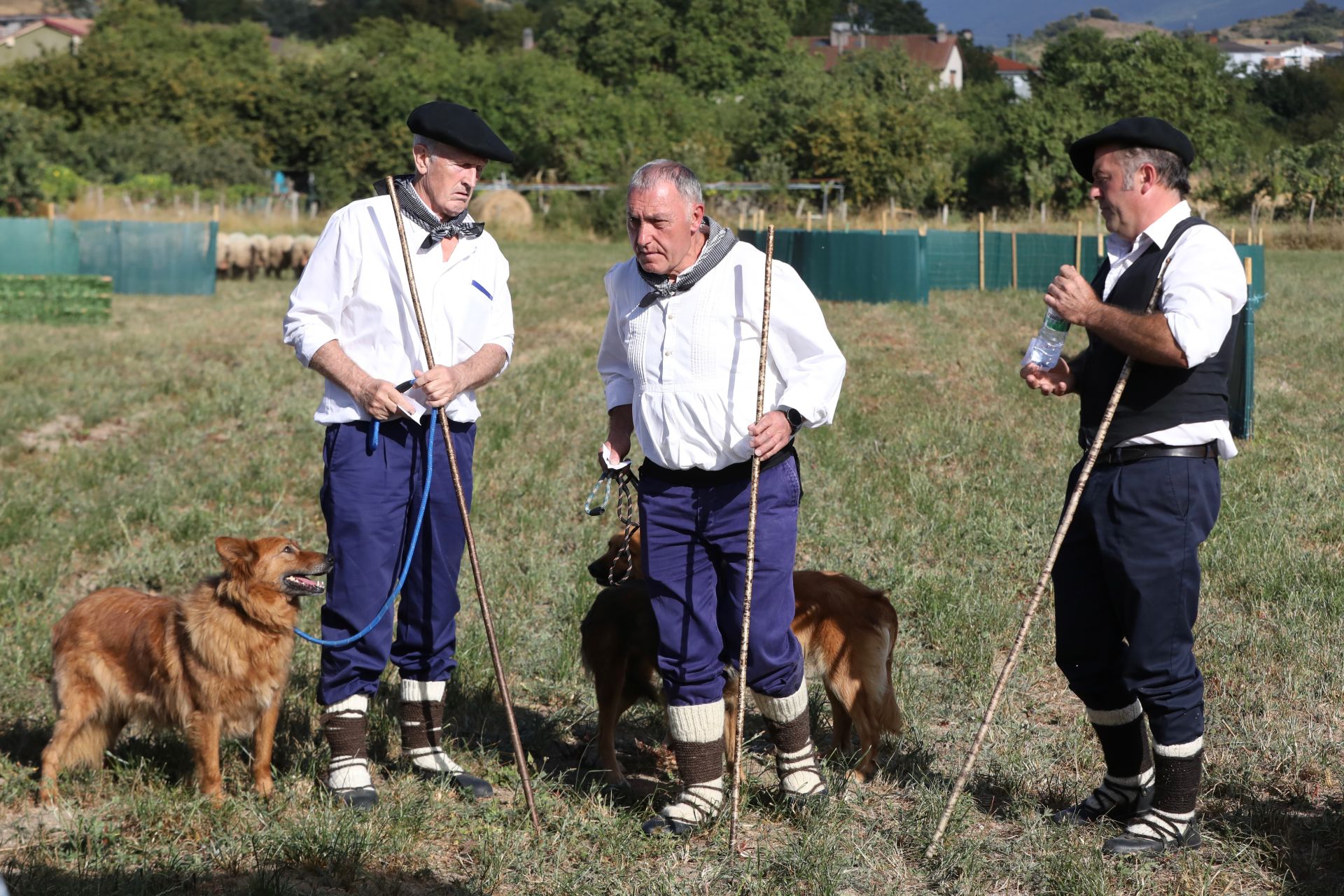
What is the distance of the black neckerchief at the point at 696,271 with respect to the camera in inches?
160

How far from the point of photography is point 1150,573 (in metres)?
3.80

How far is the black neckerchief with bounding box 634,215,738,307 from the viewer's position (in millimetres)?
4059

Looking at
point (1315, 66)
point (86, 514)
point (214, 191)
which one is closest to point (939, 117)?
point (214, 191)

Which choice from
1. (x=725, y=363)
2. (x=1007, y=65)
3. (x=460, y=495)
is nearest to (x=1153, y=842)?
(x=725, y=363)

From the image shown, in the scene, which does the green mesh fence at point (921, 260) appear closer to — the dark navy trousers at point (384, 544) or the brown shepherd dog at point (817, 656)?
the brown shepherd dog at point (817, 656)

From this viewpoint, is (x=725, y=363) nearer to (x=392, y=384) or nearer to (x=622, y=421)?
(x=622, y=421)

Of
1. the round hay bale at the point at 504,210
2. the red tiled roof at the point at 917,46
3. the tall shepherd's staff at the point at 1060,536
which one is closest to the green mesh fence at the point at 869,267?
the tall shepherd's staff at the point at 1060,536

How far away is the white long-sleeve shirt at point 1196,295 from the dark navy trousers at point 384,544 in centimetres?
234

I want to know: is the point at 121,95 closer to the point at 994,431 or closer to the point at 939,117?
the point at 939,117

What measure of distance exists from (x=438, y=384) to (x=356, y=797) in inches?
59.2

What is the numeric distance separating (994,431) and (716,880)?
6.83m

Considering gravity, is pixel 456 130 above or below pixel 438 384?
above

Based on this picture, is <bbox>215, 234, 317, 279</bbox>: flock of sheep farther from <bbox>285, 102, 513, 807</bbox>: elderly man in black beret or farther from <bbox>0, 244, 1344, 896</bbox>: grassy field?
<bbox>285, 102, 513, 807</bbox>: elderly man in black beret

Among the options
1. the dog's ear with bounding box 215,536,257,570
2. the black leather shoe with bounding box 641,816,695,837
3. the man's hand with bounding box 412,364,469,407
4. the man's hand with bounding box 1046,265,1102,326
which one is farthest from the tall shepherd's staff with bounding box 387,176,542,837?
the man's hand with bounding box 1046,265,1102,326
